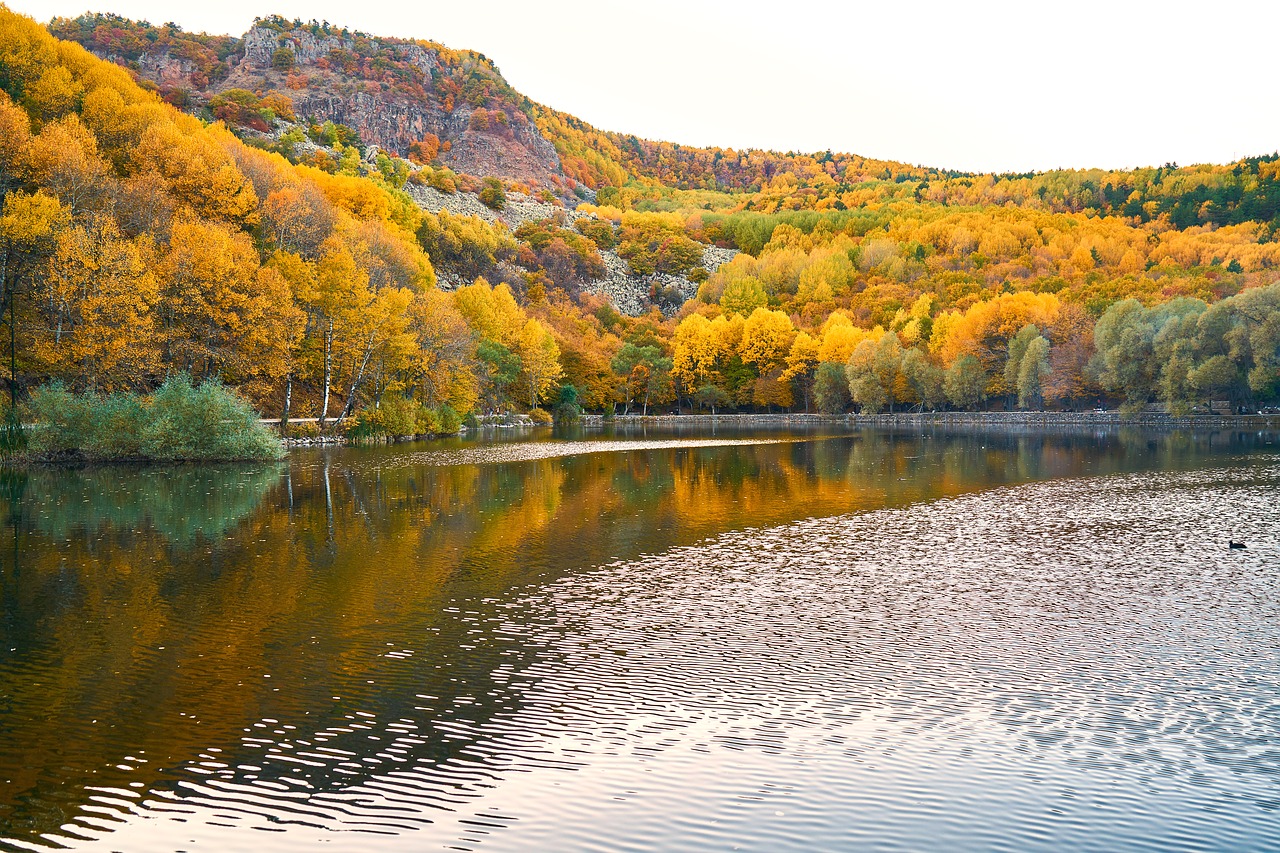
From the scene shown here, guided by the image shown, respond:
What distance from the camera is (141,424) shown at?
41.4 m

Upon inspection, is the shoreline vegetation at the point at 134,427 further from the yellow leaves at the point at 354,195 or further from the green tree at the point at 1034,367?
the green tree at the point at 1034,367

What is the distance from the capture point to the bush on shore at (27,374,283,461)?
40625mm

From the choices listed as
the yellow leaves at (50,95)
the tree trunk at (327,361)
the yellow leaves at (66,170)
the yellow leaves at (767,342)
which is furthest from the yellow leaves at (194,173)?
the yellow leaves at (767,342)

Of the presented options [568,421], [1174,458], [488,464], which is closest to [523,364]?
[568,421]

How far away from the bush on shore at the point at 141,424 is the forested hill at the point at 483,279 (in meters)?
2.93

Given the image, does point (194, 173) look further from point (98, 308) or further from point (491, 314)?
point (491, 314)

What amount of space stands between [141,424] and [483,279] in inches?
2832

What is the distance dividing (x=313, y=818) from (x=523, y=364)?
288 ft

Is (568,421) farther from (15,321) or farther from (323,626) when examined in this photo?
(323,626)

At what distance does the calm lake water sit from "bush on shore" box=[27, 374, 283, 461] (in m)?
14.0

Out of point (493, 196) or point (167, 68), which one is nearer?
point (167, 68)

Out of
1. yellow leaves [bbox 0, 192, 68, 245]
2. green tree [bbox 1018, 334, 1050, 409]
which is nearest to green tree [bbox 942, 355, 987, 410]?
green tree [bbox 1018, 334, 1050, 409]

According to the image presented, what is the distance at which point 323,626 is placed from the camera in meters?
15.2

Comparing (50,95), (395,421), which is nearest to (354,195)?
(50,95)
